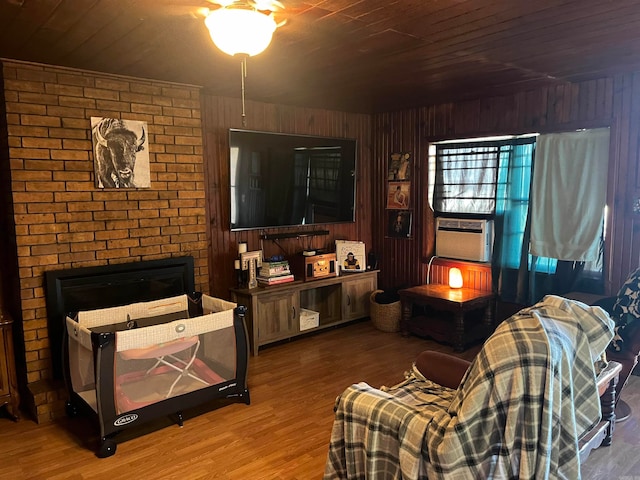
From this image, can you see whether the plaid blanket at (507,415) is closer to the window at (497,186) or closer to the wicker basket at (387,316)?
the window at (497,186)

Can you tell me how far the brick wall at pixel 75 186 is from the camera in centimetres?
317

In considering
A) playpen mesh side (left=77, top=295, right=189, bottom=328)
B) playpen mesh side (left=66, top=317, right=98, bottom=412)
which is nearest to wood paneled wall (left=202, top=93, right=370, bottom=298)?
playpen mesh side (left=77, top=295, right=189, bottom=328)

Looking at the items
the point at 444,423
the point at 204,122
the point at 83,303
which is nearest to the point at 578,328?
the point at 444,423

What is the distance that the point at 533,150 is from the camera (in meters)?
4.25

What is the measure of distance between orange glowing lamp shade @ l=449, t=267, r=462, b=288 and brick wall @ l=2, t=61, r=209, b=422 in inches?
101

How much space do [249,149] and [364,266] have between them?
176 centimetres

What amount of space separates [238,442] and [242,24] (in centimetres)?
226

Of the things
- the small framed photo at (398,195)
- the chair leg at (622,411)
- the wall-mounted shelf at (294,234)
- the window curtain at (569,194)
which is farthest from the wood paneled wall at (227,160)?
the chair leg at (622,411)

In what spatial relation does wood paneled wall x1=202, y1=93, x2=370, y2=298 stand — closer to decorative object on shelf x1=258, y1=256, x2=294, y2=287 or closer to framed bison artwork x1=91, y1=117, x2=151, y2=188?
decorative object on shelf x1=258, y1=256, x2=294, y2=287

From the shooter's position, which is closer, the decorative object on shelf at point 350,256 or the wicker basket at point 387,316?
the wicker basket at point 387,316

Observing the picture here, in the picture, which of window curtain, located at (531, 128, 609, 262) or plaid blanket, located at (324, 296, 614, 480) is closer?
plaid blanket, located at (324, 296, 614, 480)

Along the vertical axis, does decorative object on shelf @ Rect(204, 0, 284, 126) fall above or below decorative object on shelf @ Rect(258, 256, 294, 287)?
above

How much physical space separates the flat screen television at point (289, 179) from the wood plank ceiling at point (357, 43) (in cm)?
62

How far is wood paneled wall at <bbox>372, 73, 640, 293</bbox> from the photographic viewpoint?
3709mm
